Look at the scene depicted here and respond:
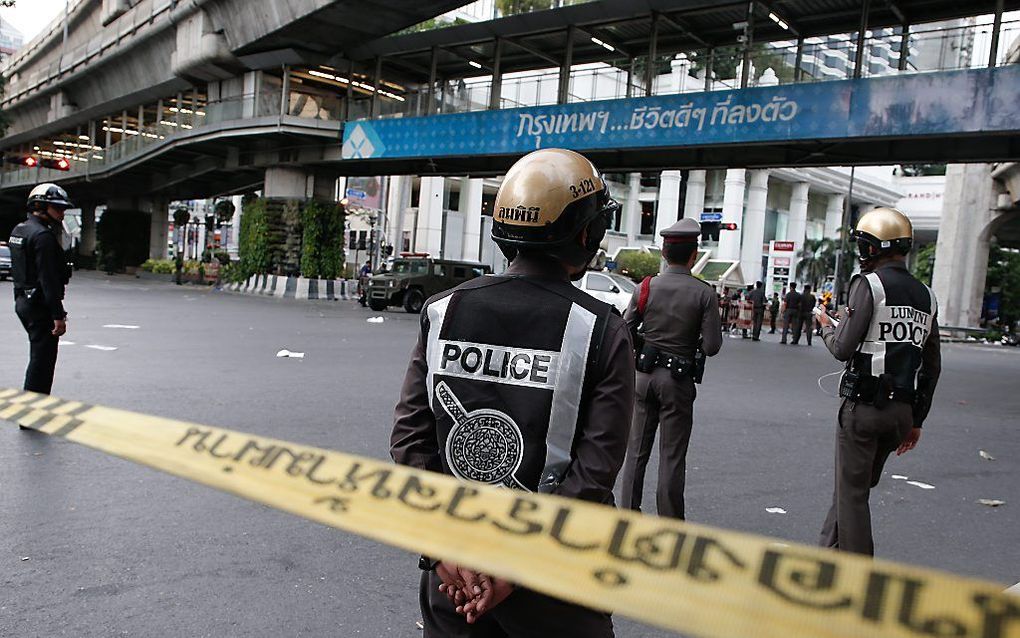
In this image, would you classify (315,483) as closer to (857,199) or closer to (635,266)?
(635,266)

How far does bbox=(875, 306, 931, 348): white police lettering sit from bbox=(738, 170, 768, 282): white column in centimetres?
5649

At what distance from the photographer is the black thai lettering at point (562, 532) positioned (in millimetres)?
1333

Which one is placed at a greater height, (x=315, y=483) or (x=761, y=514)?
(x=315, y=483)

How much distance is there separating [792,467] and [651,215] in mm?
66951

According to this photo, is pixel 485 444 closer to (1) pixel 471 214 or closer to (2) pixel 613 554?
(2) pixel 613 554

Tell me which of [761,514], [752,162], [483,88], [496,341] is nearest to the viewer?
[496,341]

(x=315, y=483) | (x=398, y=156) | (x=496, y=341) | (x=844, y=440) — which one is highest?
(x=398, y=156)

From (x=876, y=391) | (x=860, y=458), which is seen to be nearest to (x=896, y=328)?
(x=876, y=391)

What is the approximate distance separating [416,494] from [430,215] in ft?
178

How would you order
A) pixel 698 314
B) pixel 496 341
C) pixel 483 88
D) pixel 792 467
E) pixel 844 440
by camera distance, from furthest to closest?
1. pixel 483 88
2. pixel 792 467
3. pixel 698 314
4. pixel 844 440
5. pixel 496 341

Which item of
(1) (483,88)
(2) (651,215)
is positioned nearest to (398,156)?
(1) (483,88)

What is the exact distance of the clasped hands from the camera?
175 centimetres

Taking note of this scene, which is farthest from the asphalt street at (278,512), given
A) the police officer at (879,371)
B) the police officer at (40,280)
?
the police officer at (879,371)

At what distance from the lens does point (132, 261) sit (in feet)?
151
